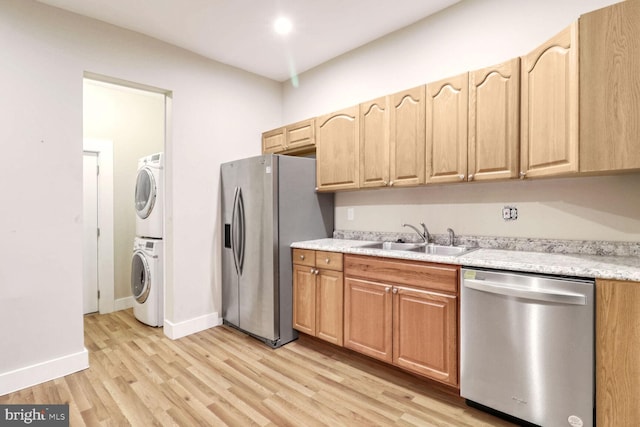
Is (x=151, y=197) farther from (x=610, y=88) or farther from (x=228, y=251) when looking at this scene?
(x=610, y=88)

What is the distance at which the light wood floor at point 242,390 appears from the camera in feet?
6.26

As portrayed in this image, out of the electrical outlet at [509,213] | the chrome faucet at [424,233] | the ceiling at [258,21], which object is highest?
the ceiling at [258,21]

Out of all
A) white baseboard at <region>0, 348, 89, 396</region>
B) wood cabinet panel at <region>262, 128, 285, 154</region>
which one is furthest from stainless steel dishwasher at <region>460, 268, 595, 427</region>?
white baseboard at <region>0, 348, 89, 396</region>

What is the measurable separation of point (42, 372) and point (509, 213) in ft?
11.9

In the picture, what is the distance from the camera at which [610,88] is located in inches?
63.7

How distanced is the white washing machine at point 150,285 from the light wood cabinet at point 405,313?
2.14m

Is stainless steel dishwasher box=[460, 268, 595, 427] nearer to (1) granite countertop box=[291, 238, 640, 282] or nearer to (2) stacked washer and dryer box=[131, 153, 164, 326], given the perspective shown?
(1) granite countertop box=[291, 238, 640, 282]

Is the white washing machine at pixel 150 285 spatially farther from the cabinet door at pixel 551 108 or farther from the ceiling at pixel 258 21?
the cabinet door at pixel 551 108

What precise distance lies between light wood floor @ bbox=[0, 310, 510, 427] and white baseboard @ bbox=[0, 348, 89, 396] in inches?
2.8

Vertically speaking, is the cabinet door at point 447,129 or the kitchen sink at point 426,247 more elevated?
the cabinet door at point 447,129

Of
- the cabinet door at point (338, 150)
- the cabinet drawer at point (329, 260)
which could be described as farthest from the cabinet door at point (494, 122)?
the cabinet drawer at point (329, 260)

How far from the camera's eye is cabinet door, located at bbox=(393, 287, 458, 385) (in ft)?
6.55

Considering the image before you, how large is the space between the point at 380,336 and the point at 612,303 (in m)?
1.36

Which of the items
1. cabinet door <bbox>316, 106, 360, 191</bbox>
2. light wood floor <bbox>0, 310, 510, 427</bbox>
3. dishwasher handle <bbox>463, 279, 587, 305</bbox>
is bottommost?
light wood floor <bbox>0, 310, 510, 427</bbox>
